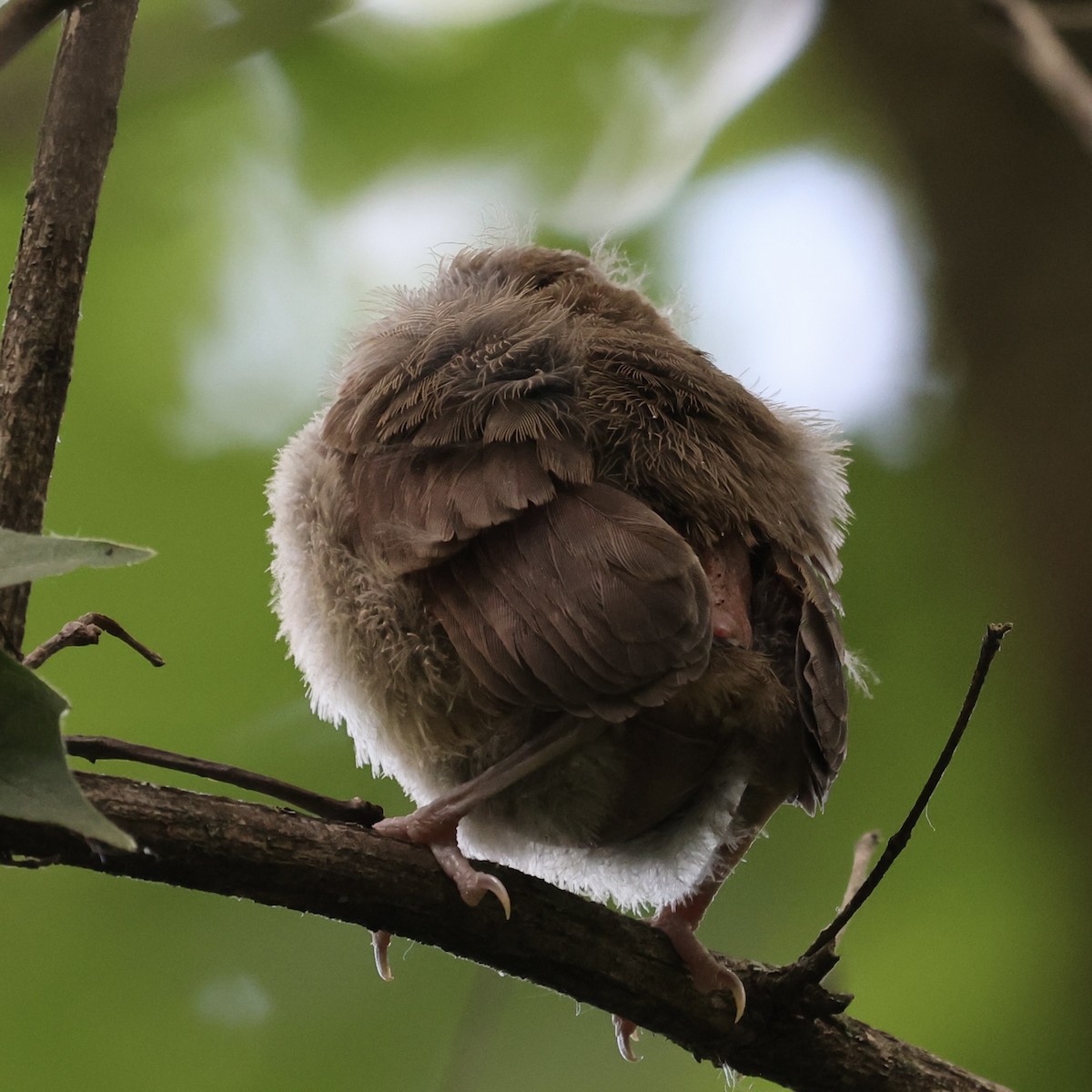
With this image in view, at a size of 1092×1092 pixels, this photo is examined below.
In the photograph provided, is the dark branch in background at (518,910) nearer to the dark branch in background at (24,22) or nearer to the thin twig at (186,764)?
the thin twig at (186,764)

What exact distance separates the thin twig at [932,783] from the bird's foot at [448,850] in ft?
1.28

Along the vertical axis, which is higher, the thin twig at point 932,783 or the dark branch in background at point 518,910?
the thin twig at point 932,783

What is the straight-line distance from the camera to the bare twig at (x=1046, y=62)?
151cm

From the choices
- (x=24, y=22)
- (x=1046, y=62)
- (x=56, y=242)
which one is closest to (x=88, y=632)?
(x=56, y=242)

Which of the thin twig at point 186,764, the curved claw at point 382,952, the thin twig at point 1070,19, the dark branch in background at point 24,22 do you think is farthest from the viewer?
the thin twig at point 1070,19

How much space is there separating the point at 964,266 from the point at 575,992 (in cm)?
232

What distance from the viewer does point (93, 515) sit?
3064mm

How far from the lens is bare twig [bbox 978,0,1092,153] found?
151 cm

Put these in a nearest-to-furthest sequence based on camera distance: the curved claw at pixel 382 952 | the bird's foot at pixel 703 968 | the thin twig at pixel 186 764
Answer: the thin twig at pixel 186 764, the bird's foot at pixel 703 968, the curved claw at pixel 382 952

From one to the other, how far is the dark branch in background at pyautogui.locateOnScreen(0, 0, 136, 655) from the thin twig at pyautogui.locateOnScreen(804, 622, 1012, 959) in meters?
1.01

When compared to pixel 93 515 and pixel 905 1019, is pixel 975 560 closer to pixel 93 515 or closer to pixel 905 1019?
pixel 905 1019

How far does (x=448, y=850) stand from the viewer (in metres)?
1.47

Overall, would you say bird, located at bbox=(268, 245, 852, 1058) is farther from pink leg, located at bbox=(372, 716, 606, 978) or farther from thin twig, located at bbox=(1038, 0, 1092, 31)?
thin twig, located at bbox=(1038, 0, 1092, 31)

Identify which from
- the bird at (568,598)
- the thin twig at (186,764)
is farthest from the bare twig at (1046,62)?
the thin twig at (186,764)
